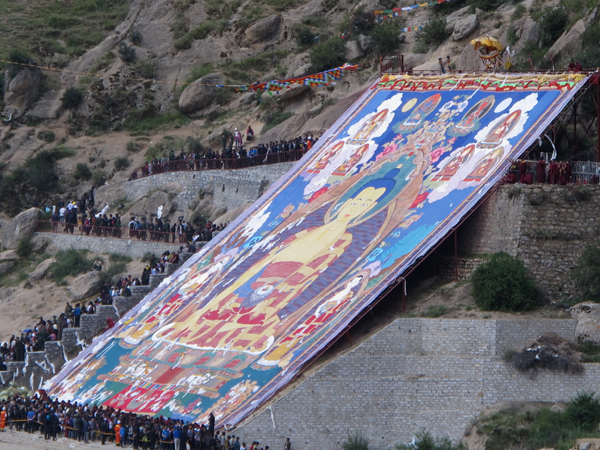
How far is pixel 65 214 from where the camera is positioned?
55.6m

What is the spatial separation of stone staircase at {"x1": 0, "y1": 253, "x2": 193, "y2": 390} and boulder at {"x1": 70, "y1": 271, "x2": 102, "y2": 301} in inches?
190

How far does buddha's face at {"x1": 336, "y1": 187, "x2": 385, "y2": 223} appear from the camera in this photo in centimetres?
4181

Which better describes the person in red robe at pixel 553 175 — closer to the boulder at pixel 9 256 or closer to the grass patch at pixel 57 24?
the boulder at pixel 9 256

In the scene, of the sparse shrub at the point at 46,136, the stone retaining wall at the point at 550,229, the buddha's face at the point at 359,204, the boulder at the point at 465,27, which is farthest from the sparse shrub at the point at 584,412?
the sparse shrub at the point at 46,136

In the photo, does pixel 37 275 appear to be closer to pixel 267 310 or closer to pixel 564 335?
pixel 267 310

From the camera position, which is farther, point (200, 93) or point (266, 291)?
point (200, 93)

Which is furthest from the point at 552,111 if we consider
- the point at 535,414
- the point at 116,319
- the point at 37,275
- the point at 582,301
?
the point at 37,275

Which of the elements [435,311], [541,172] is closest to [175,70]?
[541,172]

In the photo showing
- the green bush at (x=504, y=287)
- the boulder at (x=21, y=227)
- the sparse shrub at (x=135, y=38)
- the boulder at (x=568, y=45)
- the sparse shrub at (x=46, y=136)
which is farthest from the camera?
the sparse shrub at (x=135, y=38)

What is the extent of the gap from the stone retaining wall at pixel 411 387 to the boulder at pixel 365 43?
91.3ft

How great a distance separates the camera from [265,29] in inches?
2682

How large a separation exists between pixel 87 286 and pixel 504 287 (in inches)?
822

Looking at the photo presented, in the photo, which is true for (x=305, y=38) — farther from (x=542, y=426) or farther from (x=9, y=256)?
(x=542, y=426)

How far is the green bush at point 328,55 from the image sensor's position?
60.9 meters
